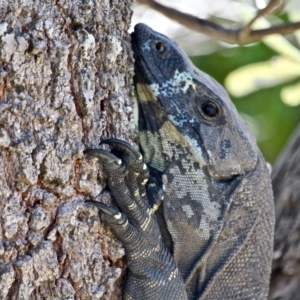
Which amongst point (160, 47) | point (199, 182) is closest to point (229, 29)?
point (160, 47)

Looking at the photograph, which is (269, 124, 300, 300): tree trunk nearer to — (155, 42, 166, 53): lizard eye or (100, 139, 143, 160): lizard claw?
(155, 42, 166, 53): lizard eye

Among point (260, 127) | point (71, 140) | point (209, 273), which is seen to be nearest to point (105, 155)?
point (71, 140)

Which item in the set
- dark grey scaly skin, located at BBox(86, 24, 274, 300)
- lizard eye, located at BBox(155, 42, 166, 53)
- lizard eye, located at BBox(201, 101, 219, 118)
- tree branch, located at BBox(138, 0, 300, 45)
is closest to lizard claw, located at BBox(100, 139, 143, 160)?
dark grey scaly skin, located at BBox(86, 24, 274, 300)

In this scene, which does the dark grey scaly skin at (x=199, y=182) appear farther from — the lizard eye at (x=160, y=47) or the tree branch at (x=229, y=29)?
the tree branch at (x=229, y=29)

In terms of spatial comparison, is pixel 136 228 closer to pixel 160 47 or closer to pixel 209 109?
pixel 209 109

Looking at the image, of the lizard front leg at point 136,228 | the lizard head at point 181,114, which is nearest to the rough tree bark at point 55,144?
the lizard front leg at point 136,228

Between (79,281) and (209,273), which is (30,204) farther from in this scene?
(209,273)
